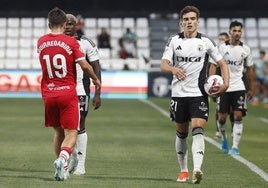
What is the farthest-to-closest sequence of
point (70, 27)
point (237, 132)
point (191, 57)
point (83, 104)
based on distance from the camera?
1. point (237, 132)
2. point (83, 104)
3. point (70, 27)
4. point (191, 57)

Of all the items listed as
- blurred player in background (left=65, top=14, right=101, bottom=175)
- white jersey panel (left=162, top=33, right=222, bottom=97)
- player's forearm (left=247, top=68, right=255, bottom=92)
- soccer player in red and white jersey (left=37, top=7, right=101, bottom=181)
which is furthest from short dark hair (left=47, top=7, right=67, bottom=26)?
player's forearm (left=247, top=68, right=255, bottom=92)

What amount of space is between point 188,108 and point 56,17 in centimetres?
221

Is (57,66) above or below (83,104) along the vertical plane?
above

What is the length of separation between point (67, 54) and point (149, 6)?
32630 millimetres

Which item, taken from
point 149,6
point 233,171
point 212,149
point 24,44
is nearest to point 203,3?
point 149,6

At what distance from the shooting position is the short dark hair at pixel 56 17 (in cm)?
1199

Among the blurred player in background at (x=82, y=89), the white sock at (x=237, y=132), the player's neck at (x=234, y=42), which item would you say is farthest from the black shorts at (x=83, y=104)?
the player's neck at (x=234, y=42)

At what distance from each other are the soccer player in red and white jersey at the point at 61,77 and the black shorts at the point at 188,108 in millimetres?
1236

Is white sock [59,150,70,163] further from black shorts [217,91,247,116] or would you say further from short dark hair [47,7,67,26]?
black shorts [217,91,247,116]

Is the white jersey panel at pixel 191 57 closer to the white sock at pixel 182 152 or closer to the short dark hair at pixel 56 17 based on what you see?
the white sock at pixel 182 152

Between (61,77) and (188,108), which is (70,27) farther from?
(188,108)

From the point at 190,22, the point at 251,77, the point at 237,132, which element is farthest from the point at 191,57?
the point at 251,77

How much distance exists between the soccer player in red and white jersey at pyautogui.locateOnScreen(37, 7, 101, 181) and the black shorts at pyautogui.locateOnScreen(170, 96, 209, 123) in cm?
124

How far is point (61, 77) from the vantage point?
12266 mm
